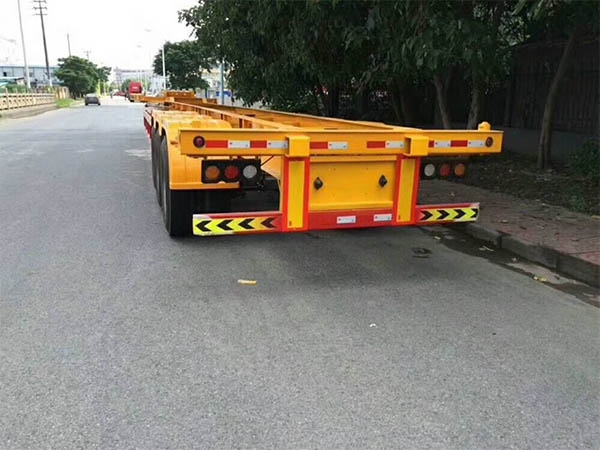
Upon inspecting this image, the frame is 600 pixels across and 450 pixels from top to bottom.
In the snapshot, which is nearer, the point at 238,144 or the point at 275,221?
the point at 238,144

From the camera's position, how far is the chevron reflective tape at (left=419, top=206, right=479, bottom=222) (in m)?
5.24

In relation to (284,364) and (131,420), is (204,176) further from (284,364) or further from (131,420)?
(131,420)

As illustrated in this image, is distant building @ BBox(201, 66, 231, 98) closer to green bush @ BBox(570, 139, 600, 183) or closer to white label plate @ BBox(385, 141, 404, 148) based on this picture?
green bush @ BBox(570, 139, 600, 183)

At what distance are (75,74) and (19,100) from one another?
6066cm

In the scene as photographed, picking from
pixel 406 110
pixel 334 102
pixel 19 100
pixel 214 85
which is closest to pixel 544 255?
pixel 406 110

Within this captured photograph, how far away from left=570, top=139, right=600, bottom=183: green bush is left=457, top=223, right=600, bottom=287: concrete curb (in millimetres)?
3308

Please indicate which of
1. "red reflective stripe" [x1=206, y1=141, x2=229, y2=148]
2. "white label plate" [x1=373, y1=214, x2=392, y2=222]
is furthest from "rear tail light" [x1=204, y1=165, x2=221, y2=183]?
"white label plate" [x1=373, y1=214, x2=392, y2=222]

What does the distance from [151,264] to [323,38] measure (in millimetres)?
6110

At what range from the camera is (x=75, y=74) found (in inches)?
3883

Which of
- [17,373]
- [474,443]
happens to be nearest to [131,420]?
[17,373]

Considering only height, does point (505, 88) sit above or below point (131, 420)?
above

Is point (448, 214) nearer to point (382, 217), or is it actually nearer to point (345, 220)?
point (382, 217)

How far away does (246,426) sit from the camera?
2.88 m

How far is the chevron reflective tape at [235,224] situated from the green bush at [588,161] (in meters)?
6.17
